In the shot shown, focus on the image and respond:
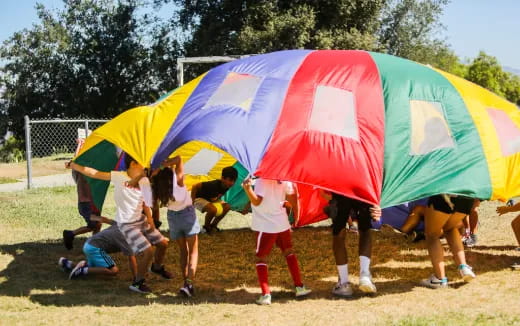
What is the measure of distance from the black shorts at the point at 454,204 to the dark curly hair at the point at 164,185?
2.67m

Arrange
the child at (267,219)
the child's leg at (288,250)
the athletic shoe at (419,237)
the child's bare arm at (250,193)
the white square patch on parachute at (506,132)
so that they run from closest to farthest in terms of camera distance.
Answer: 1. the child's bare arm at (250,193)
2. the child at (267,219)
3. the child's leg at (288,250)
4. the white square patch on parachute at (506,132)
5. the athletic shoe at (419,237)

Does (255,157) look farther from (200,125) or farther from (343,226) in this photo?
(343,226)

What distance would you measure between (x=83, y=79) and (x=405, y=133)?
91.1ft

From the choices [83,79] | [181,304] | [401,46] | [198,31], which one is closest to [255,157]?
[181,304]

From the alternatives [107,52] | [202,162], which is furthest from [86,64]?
[202,162]

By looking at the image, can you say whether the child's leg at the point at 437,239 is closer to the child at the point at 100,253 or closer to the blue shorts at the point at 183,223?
the blue shorts at the point at 183,223

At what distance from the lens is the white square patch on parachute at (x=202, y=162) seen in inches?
396

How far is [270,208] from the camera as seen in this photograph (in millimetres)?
5934

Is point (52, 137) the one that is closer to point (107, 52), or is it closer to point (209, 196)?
point (107, 52)

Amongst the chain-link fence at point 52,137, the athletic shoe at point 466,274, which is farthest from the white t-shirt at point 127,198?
the chain-link fence at point 52,137

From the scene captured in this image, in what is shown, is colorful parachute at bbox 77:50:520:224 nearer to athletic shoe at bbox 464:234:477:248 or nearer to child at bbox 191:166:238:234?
athletic shoe at bbox 464:234:477:248

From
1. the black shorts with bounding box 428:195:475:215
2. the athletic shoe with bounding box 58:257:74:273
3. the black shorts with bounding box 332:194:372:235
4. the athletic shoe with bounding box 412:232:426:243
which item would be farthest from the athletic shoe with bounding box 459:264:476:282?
the athletic shoe with bounding box 58:257:74:273

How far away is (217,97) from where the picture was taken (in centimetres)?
665

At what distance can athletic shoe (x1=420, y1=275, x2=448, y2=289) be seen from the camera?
250 inches
